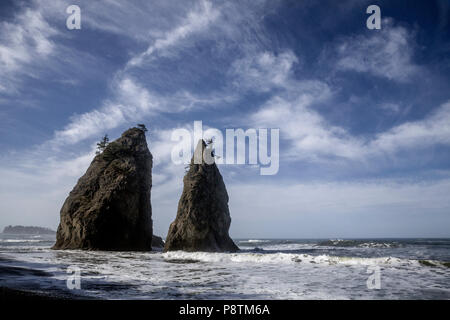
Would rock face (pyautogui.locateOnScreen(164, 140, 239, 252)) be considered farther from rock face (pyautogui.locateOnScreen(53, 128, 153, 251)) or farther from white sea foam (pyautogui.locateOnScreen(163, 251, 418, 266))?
rock face (pyautogui.locateOnScreen(53, 128, 153, 251))

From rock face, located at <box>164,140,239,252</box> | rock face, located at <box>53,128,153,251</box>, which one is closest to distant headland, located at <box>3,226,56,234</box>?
rock face, located at <box>53,128,153,251</box>

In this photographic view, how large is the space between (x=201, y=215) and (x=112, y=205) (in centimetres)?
1151

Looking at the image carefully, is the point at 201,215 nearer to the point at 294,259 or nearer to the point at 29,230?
the point at 294,259

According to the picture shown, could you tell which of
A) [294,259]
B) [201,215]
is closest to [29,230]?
[201,215]

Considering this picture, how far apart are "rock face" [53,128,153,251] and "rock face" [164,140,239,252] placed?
659cm

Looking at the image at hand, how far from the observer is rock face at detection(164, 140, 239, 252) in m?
28.0
